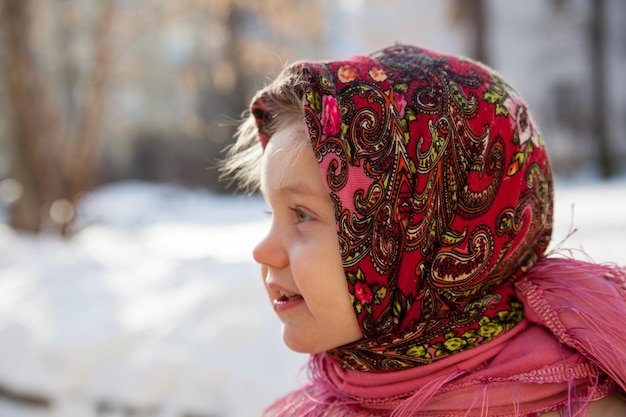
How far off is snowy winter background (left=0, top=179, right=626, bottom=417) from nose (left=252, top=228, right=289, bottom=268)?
76 cm

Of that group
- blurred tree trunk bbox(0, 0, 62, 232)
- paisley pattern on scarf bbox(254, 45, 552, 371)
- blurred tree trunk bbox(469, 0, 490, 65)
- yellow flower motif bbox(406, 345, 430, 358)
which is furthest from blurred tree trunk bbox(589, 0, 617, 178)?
yellow flower motif bbox(406, 345, 430, 358)

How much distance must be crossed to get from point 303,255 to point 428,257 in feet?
0.80

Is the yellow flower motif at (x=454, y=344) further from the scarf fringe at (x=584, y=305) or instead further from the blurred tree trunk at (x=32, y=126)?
the blurred tree trunk at (x=32, y=126)

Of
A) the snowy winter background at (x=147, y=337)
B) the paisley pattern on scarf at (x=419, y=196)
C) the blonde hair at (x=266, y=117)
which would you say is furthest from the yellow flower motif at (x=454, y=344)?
the snowy winter background at (x=147, y=337)

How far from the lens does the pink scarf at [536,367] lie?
121cm

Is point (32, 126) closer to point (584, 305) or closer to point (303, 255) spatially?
point (303, 255)

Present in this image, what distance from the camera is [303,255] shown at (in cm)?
127

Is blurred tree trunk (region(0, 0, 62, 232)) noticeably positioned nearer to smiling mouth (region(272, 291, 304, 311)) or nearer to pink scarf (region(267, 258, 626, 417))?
smiling mouth (region(272, 291, 304, 311))

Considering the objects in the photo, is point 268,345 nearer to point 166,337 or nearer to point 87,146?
point 166,337

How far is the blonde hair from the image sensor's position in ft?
4.38

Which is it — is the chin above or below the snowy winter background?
above

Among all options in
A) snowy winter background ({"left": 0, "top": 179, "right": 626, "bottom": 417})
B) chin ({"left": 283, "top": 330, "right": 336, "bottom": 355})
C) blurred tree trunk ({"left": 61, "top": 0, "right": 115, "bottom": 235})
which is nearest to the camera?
chin ({"left": 283, "top": 330, "right": 336, "bottom": 355})

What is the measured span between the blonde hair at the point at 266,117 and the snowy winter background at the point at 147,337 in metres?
0.69

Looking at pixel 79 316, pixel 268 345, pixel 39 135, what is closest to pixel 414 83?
pixel 268 345
